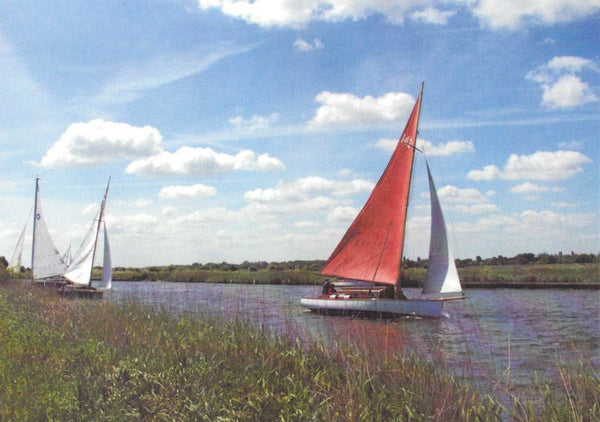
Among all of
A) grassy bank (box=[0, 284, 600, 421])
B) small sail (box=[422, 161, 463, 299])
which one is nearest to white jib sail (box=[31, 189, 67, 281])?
small sail (box=[422, 161, 463, 299])

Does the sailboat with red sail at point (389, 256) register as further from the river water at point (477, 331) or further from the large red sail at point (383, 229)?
the river water at point (477, 331)

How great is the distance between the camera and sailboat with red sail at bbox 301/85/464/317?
2497 cm

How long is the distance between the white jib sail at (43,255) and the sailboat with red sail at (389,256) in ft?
64.5

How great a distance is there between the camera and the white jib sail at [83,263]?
36.2 m

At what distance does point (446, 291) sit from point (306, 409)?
63.0 feet

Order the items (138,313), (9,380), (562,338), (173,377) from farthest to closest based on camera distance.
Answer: (562,338) < (138,313) < (173,377) < (9,380)

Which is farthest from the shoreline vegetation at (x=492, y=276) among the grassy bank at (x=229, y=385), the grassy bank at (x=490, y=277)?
the grassy bank at (x=229, y=385)

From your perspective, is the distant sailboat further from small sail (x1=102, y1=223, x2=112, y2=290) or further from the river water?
the river water

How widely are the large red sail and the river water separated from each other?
3312 millimetres

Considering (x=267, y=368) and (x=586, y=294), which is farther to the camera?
(x=586, y=294)

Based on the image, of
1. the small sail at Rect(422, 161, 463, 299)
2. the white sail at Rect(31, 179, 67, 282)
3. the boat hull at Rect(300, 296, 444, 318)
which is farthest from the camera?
the white sail at Rect(31, 179, 67, 282)

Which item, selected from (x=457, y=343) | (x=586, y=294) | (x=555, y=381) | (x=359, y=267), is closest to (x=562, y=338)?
(x=457, y=343)

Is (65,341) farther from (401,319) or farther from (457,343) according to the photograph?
(401,319)

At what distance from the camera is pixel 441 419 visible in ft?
21.8
